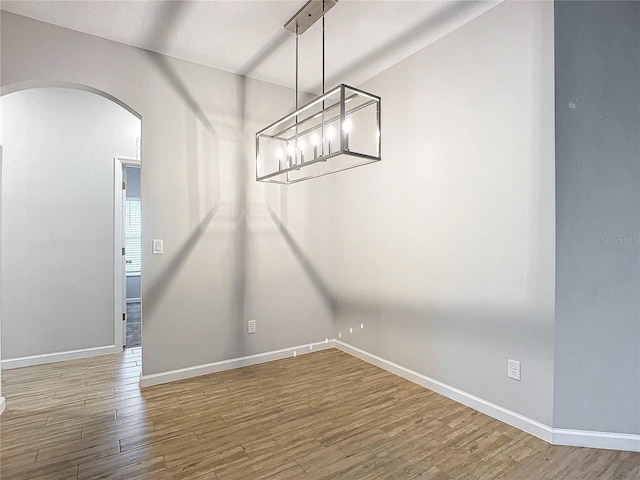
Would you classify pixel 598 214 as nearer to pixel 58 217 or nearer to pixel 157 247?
pixel 157 247

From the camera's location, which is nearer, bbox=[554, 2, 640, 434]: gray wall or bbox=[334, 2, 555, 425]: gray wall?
bbox=[554, 2, 640, 434]: gray wall

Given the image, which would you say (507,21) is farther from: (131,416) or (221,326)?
(131,416)

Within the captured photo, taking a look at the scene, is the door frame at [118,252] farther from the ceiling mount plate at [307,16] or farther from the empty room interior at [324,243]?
the ceiling mount plate at [307,16]

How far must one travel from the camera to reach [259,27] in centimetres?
268

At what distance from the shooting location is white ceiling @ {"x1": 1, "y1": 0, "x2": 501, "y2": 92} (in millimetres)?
2426

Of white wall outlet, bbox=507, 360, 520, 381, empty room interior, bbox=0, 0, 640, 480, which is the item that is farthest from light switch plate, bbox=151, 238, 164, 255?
white wall outlet, bbox=507, 360, 520, 381

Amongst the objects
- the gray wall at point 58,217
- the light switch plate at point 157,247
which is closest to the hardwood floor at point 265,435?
the gray wall at point 58,217

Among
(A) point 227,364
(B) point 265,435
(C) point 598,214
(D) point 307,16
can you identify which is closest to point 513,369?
(C) point 598,214

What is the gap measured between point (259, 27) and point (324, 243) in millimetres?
2185

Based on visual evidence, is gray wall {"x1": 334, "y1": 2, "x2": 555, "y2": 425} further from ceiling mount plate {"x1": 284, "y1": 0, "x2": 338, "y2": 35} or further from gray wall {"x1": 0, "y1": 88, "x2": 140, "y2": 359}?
gray wall {"x1": 0, "y1": 88, "x2": 140, "y2": 359}

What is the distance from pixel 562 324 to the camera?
2.14 meters

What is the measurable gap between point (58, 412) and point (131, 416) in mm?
556

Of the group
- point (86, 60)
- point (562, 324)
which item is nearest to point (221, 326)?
point (86, 60)

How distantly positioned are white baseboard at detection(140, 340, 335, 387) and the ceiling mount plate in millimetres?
2917
